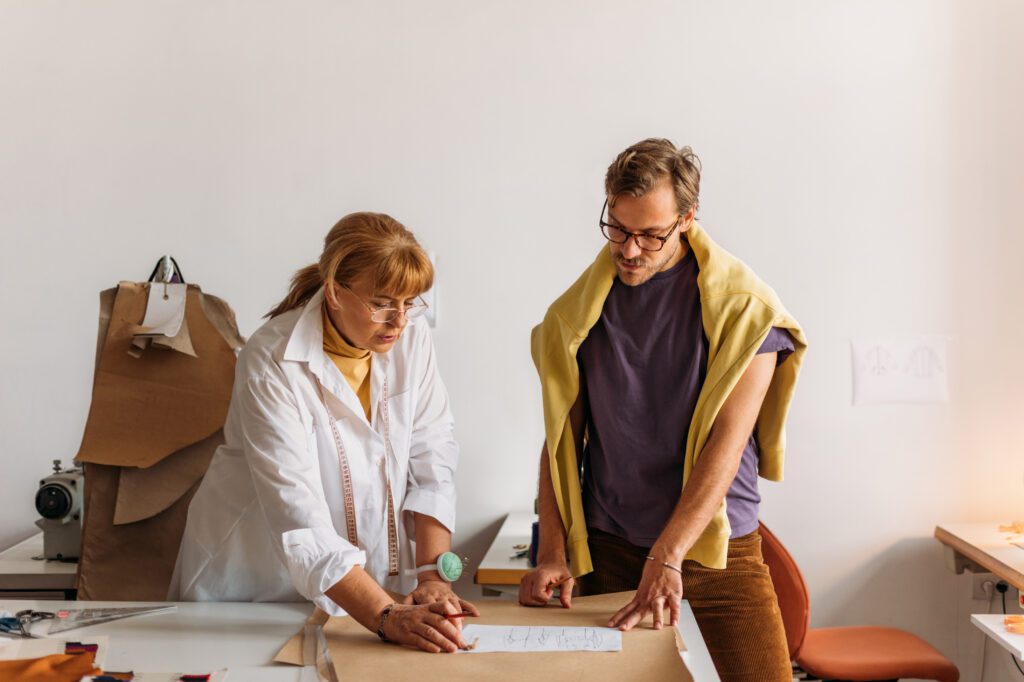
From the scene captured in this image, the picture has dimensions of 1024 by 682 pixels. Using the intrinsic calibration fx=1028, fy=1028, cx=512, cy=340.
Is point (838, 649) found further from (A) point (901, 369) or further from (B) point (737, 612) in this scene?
(B) point (737, 612)

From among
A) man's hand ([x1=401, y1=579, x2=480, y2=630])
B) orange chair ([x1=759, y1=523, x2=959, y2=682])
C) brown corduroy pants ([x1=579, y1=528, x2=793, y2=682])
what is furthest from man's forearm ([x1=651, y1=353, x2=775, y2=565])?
orange chair ([x1=759, y1=523, x2=959, y2=682])

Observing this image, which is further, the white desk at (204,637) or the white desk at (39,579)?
the white desk at (39,579)

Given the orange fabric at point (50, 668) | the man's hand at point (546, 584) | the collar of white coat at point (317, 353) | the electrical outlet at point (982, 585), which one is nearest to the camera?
the orange fabric at point (50, 668)

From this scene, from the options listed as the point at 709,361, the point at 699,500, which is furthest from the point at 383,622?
the point at 709,361

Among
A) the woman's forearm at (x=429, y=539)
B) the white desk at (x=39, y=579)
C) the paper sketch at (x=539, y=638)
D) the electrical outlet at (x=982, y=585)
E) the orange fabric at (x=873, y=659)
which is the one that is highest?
the woman's forearm at (x=429, y=539)

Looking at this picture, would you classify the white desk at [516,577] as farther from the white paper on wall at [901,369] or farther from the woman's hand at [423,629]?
the white paper on wall at [901,369]

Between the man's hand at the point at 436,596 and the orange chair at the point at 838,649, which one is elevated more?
the man's hand at the point at 436,596

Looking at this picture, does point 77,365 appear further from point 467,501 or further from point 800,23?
point 800,23

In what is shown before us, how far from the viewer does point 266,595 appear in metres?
1.93

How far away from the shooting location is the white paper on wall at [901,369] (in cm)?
301

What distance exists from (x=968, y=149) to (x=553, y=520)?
1.92 metres

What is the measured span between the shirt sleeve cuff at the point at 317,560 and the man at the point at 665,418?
320mm

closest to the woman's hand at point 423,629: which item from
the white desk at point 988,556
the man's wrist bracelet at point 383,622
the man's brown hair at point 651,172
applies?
the man's wrist bracelet at point 383,622

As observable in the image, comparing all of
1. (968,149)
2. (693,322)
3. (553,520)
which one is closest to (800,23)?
(968,149)
